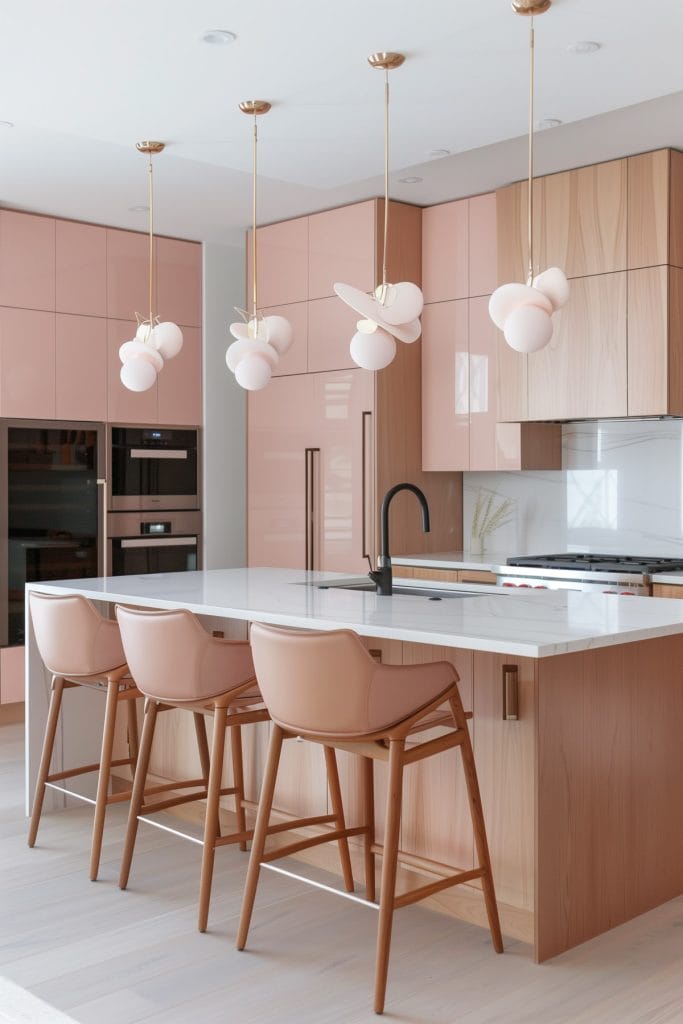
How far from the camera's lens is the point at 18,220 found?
5.77m

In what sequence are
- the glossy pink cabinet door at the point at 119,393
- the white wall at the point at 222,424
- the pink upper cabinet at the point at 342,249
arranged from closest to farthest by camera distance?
the pink upper cabinet at the point at 342,249 < the glossy pink cabinet door at the point at 119,393 < the white wall at the point at 222,424

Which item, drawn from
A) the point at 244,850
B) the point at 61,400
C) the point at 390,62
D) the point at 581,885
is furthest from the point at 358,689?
the point at 61,400

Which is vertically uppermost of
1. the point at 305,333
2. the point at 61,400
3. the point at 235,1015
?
the point at 305,333

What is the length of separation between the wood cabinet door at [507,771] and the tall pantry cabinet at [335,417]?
2.54 meters

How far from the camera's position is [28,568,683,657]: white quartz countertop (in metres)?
2.69

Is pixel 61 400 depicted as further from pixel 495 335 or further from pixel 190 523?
pixel 495 335

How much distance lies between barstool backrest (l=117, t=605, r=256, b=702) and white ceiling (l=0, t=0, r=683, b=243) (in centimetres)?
170

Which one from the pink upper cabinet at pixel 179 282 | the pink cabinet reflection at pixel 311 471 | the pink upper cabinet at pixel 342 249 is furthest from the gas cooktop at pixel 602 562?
the pink upper cabinet at pixel 179 282

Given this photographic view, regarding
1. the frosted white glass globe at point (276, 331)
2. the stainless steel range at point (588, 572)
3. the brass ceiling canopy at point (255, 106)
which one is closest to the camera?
the brass ceiling canopy at point (255, 106)

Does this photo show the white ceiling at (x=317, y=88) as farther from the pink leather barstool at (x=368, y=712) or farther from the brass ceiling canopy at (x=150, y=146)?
the pink leather barstool at (x=368, y=712)

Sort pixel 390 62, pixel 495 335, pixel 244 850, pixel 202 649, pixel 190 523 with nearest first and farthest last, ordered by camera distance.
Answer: pixel 202 649
pixel 390 62
pixel 244 850
pixel 495 335
pixel 190 523

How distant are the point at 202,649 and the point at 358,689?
0.67 metres

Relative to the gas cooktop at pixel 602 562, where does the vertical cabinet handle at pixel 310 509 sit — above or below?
above

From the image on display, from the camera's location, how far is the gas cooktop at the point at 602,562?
483 cm
